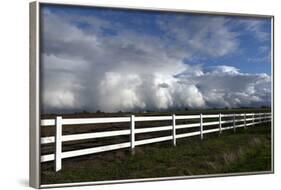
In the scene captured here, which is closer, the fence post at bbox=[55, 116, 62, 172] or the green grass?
the fence post at bbox=[55, 116, 62, 172]

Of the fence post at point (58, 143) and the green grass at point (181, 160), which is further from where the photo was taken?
the green grass at point (181, 160)

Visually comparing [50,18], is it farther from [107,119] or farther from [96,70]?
[107,119]

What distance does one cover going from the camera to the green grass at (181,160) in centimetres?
780

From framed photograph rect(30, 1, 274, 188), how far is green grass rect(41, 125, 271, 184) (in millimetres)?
14

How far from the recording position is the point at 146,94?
8180 mm

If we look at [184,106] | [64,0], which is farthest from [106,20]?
[184,106]

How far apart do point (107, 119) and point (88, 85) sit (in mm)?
539

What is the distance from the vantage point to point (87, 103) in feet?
25.5

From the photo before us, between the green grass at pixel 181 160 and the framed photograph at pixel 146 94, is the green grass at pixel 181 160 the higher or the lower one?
the lower one

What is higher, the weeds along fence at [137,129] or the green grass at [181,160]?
the weeds along fence at [137,129]

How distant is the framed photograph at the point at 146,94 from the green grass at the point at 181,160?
14mm

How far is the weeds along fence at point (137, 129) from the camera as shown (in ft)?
25.1

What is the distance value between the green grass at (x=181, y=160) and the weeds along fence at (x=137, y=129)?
8 centimetres

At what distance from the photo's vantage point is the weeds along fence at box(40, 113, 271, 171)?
25.1 feet
